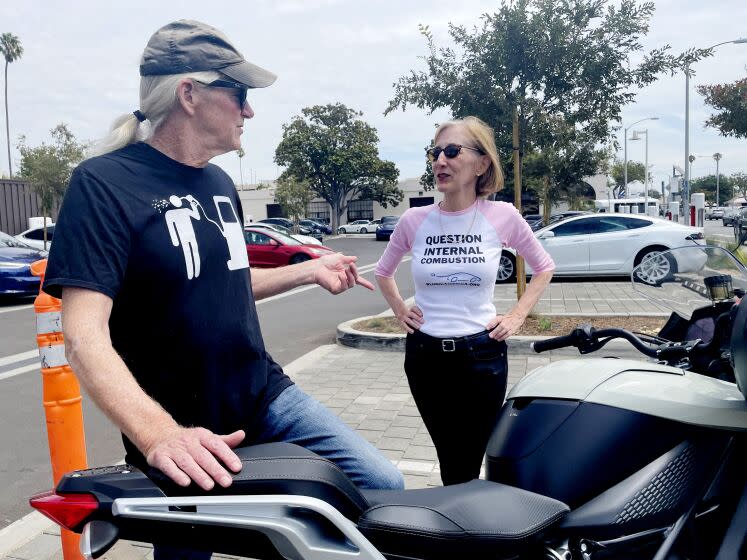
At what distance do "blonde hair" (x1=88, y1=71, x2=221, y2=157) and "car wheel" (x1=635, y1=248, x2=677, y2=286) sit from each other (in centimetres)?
155

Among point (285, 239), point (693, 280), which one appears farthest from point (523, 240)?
point (285, 239)

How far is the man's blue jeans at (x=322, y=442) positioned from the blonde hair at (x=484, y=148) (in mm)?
1356

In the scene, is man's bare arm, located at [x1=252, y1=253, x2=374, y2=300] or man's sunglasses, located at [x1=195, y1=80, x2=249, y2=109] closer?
man's sunglasses, located at [x1=195, y1=80, x2=249, y2=109]

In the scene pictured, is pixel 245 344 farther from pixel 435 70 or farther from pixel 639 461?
pixel 435 70

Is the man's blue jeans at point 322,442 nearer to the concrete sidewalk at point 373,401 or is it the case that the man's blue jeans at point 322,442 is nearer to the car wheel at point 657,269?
the car wheel at point 657,269

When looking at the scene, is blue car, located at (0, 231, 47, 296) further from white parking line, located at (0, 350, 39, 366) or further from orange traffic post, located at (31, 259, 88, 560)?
orange traffic post, located at (31, 259, 88, 560)

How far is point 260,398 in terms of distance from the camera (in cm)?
189

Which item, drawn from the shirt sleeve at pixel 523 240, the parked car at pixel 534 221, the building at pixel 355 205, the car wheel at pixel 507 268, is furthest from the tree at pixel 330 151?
the shirt sleeve at pixel 523 240

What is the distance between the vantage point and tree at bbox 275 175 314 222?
154 feet

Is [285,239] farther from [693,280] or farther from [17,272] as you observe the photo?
[693,280]

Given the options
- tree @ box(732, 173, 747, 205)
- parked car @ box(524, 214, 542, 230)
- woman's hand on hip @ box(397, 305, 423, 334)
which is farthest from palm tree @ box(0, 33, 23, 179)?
tree @ box(732, 173, 747, 205)

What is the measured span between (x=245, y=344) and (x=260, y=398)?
0.17 m

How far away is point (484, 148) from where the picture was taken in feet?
9.10

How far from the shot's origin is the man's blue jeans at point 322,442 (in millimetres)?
1829
